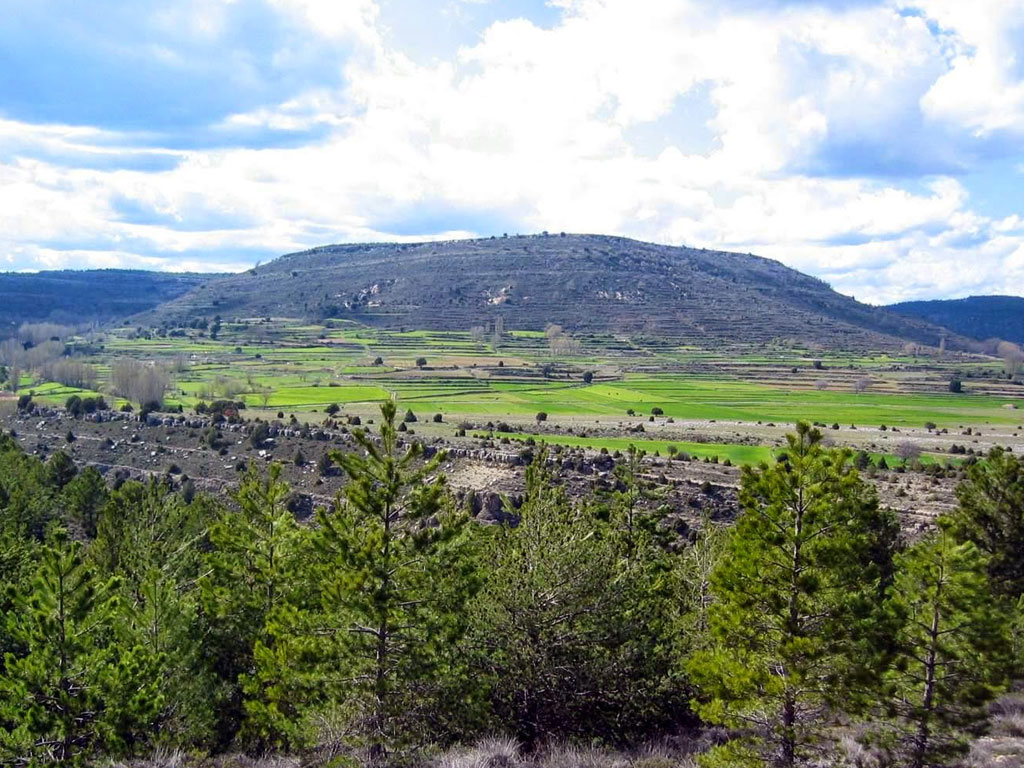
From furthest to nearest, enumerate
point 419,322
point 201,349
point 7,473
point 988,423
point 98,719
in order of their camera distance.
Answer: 1. point 419,322
2. point 201,349
3. point 988,423
4. point 7,473
5. point 98,719

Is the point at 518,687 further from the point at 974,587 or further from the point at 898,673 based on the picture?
the point at 974,587

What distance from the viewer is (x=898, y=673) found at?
14.4 m

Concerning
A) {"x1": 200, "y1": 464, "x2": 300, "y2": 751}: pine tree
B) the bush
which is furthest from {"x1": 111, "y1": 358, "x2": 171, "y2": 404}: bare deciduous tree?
{"x1": 200, "y1": 464, "x2": 300, "y2": 751}: pine tree

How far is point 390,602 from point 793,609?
24.3 ft

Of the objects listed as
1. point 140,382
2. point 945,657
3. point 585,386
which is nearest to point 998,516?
point 945,657

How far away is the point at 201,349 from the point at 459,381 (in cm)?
5673

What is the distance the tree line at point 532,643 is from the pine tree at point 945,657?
39 millimetres

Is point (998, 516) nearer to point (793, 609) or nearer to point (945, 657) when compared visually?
point (945, 657)

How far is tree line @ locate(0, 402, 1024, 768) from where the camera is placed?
1420 cm

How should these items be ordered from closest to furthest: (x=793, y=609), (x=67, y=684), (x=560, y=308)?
1. (x=793, y=609)
2. (x=67, y=684)
3. (x=560, y=308)

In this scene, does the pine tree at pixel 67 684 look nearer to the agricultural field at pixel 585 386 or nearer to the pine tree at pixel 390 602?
the pine tree at pixel 390 602

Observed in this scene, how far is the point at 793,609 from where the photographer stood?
14.4 meters

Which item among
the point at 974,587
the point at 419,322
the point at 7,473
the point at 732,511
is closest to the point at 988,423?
the point at 732,511

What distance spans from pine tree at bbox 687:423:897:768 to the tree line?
0.14 ft
